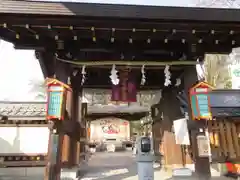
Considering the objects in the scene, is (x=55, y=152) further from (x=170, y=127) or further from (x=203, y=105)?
(x=170, y=127)

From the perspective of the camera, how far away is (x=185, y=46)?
5422mm

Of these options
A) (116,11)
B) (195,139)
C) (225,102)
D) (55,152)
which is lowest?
(55,152)

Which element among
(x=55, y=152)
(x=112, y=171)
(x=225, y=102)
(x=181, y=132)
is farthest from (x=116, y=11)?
(x=225, y=102)

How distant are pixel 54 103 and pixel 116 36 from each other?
2266 millimetres

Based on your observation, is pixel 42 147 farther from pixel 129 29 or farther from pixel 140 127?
pixel 140 127

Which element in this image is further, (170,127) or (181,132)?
(170,127)

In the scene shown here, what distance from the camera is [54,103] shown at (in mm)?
4852

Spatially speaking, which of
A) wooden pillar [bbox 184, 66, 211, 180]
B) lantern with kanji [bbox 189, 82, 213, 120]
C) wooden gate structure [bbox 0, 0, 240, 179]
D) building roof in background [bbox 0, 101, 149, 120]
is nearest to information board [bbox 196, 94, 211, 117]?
lantern with kanji [bbox 189, 82, 213, 120]

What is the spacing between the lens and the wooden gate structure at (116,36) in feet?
13.8

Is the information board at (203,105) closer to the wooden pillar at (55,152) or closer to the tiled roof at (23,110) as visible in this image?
the wooden pillar at (55,152)

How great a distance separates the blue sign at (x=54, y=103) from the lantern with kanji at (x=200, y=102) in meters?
3.45

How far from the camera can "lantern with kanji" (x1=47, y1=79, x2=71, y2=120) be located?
4.77 m

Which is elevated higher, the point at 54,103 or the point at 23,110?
the point at 23,110

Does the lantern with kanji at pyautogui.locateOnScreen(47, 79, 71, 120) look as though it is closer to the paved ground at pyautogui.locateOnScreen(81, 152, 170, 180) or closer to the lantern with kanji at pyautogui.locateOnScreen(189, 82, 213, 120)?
the paved ground at pyautogui.locateOnScreen(81, 152, 170, 180)
